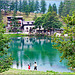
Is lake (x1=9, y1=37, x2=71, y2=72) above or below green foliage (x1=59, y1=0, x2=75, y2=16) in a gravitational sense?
below

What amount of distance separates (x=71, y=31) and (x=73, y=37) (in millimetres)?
676

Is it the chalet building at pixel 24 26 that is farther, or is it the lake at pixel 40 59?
the chalet building at pixel 24 26

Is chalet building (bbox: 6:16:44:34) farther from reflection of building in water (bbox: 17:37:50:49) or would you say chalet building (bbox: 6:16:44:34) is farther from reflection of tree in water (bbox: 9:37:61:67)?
reflection of tree in water (bbox: 9:37:61:67)

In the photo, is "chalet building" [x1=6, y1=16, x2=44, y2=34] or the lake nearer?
the lake

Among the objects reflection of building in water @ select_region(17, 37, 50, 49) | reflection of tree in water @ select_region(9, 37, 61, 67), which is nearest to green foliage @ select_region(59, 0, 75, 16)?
reflection of building in water @ select_region(17, 37, 50, 49)

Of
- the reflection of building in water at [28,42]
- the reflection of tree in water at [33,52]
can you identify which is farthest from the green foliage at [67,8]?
the reflection of tree in water at [33,52]

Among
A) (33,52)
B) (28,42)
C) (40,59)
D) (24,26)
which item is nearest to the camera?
(40,59)

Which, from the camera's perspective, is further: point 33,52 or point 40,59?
point 33,52

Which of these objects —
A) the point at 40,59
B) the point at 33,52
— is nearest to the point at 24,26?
the point at 33,52

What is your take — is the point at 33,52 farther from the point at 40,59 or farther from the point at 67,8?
the point at 67,8

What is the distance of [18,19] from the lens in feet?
289

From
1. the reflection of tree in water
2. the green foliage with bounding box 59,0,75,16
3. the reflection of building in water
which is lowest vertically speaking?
the reflection of building in water

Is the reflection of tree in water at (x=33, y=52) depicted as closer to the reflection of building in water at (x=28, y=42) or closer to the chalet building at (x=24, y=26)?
the reflection of building in water at (x=28, y=42)

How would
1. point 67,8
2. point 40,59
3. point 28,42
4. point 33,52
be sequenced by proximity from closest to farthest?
point 40,59 < point 33,52 < point 28,42 < point 67,8
